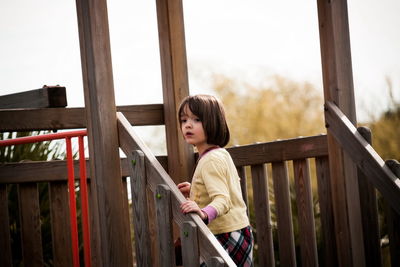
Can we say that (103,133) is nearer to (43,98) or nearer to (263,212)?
(43,98)

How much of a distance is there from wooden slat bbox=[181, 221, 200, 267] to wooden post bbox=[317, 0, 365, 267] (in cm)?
104

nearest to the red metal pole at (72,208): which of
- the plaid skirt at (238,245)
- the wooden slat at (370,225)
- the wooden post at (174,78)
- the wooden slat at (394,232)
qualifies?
the wooden post at (174,78)

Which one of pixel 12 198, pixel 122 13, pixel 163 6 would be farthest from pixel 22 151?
pixel 122 13

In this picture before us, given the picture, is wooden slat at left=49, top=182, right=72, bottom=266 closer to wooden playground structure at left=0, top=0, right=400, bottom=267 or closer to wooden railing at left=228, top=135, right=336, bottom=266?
wooden playground structure at left=0, top=0, right=400, bottom=267

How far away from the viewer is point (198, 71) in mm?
15352

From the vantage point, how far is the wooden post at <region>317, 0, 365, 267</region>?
3.37 meters

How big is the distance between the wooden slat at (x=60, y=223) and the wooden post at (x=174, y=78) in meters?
0.80

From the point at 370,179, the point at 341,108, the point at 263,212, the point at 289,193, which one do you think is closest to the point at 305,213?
the point at 289,193

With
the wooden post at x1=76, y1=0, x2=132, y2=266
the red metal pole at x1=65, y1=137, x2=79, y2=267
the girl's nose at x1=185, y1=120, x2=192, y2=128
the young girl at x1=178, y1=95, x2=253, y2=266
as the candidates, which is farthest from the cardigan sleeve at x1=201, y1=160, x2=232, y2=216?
the red metal pole at x1=65, y1=137, x2=79, y2=267

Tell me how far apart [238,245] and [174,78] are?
1345 millimetres

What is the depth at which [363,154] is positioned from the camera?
10.8 feet

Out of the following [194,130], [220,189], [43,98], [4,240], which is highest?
[43,98]

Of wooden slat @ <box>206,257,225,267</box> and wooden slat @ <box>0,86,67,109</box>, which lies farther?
wooden slat @ <box>0,86,67,109</box>

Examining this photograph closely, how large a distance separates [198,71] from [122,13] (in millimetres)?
2928
